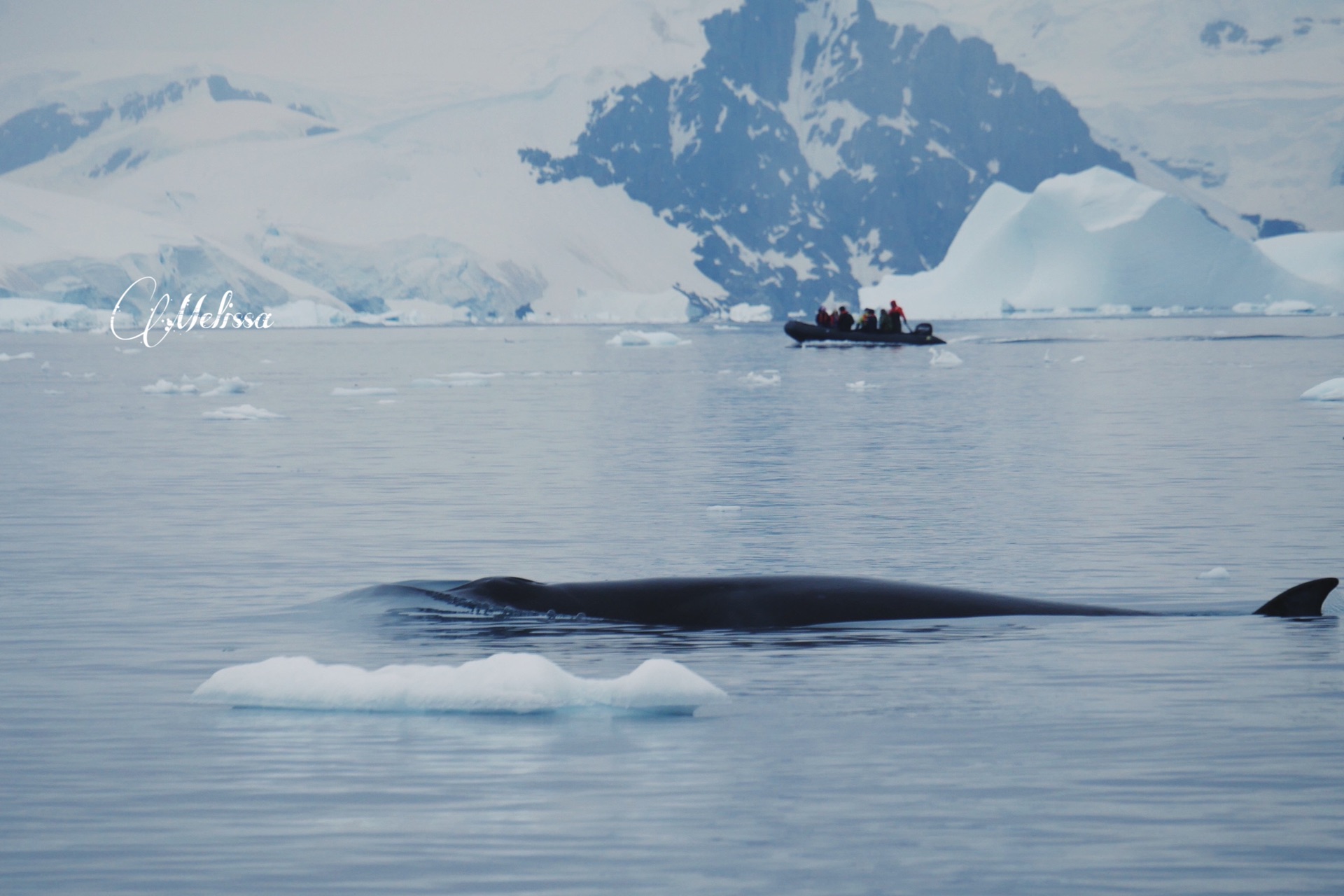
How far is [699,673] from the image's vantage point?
837 centimetres

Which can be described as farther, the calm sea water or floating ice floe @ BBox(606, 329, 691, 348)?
floating ice floe @ BBox(606, 329, 691, 348)

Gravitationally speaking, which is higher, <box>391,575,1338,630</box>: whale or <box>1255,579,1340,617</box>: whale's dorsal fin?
<box>391,575,1338,630</box>: whale

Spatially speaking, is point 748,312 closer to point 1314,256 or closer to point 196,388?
point 1314,256

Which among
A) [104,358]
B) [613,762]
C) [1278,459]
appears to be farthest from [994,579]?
[104,358]

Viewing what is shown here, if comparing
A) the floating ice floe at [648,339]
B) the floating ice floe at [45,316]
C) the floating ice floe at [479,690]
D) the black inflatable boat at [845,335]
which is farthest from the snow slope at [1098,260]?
the floating ice floe at [479,690]

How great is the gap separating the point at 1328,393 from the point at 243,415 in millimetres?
18724

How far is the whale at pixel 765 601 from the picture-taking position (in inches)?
391

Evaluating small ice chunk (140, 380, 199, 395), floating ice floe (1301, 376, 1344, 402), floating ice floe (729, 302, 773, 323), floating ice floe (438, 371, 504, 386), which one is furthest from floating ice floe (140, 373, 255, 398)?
floating ice floe (729, 302, 773, 323)

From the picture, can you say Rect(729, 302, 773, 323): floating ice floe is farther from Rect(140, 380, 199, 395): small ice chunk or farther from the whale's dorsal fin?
the whale's dorsal fin

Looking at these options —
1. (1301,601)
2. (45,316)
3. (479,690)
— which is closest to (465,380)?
(1301,601)

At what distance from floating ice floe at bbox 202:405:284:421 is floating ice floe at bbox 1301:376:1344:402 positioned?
17958 millimetres

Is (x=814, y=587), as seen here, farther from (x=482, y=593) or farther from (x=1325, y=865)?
(x=1325, y=865)

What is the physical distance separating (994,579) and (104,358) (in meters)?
65.3

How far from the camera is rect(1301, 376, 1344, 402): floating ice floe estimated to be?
3256cm
